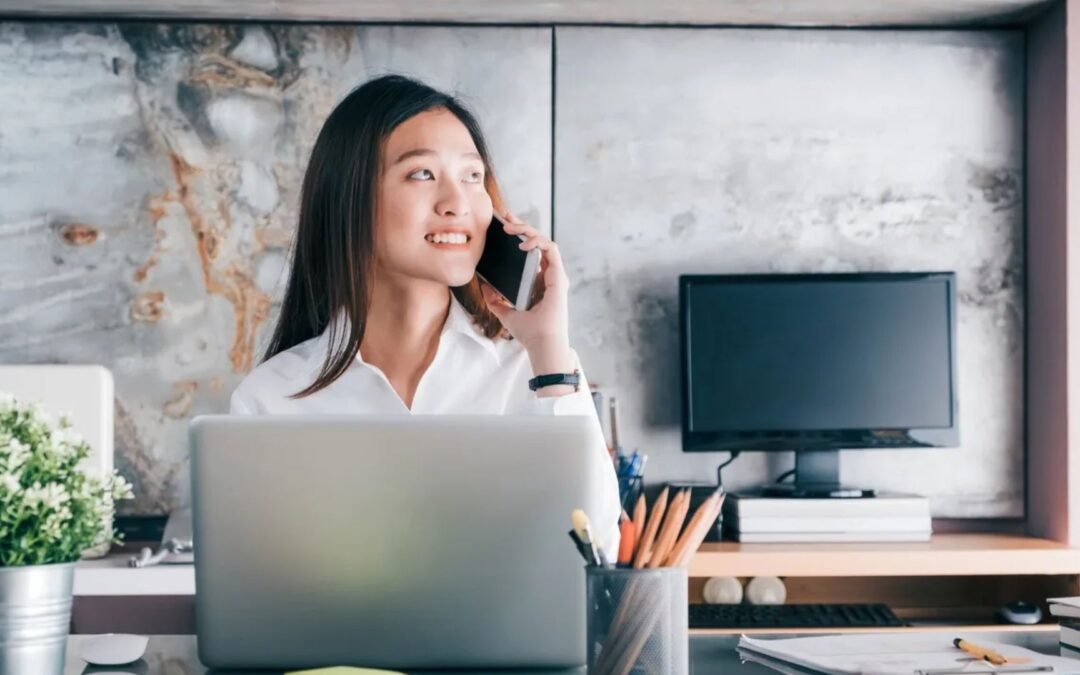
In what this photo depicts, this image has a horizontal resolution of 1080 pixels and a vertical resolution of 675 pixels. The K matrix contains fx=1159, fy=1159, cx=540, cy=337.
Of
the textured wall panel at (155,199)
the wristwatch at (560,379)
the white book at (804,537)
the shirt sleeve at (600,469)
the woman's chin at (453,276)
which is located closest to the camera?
the shirt sleeve at (600,469)

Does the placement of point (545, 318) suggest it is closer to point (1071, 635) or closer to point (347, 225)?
point (347, 225)

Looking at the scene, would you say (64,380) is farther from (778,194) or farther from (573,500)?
(573,500)

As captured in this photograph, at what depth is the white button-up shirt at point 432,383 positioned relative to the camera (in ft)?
6.00

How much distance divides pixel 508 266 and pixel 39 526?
96cm

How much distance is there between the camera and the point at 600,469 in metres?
1.10

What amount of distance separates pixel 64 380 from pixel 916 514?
7.17 feet

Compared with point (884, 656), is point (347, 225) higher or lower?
higher

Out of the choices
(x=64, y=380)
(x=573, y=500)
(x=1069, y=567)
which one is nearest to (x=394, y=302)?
(x=573, y=500)

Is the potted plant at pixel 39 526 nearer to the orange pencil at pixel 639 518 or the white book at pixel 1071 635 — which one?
the orange pencil at pixel 639 518

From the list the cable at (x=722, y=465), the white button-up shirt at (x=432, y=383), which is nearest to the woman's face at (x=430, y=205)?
the white button-up shirt at (x=432, y=383)

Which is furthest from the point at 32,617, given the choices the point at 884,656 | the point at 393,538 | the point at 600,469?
the point at 884,656

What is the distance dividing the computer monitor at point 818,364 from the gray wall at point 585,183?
119 mm

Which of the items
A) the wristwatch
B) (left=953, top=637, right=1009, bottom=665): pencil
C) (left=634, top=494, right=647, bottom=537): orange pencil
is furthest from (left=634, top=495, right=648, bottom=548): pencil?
the wristwatch

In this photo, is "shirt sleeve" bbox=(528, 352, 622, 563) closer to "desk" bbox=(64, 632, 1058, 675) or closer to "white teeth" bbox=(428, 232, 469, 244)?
"desk" bbox=(64, 632, 1058, 675)
